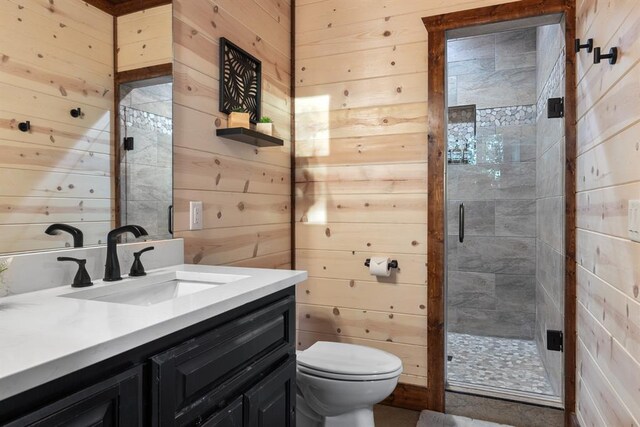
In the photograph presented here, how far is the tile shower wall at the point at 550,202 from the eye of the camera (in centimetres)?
229

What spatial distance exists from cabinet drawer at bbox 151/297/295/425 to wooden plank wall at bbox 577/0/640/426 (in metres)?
1.03

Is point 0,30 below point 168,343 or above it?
above

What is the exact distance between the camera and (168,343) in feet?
2.97

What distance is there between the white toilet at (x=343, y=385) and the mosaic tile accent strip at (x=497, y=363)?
102cm

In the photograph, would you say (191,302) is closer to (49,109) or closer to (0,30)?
(49,109)

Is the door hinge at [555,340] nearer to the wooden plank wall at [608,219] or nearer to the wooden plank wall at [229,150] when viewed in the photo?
the wooden plank wall at [608,219]

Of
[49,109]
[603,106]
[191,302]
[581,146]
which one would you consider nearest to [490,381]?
[581,146]

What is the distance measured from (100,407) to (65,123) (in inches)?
34.4

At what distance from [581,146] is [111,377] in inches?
80.5

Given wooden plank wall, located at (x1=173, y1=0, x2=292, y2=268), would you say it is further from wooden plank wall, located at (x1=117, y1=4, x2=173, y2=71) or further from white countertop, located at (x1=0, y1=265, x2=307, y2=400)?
white countertop, located at (x1=0, y1=265, x2=307, y2=400)

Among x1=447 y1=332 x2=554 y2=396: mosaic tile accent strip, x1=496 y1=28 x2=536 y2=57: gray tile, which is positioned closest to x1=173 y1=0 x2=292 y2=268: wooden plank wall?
x1=447 y1=332 x2=554 y2=396: mosaic tile accent strip

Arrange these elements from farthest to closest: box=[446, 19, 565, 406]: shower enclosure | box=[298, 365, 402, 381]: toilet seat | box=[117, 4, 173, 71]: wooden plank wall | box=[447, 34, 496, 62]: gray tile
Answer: box=[447, 34, 496, 62]: gray tile
box=[446, 19, 565, 406]: shower enclosure
box=[298, 365, 402, 381]: toilet seat
box=[117, 4, 173, 71]: wooden plank wall

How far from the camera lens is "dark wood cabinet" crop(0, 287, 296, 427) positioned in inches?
27.2

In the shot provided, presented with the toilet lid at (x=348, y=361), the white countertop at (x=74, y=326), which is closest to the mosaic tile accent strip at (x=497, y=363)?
the toilet lid at (x=348, y=361)
